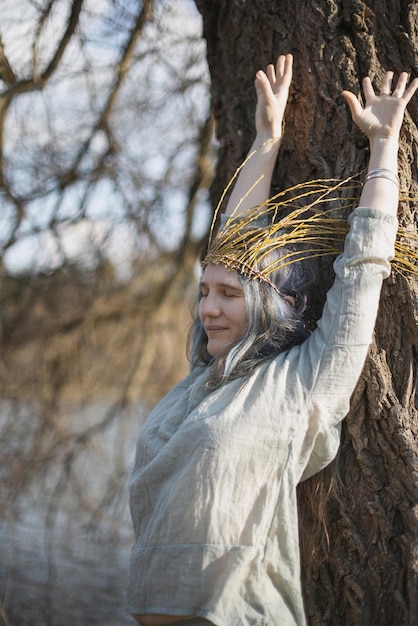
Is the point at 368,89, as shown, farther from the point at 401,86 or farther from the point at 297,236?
the point at 297,236

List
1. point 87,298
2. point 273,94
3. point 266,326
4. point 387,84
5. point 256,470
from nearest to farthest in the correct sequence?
point 256,470 → point 266,326 → point 387,84 → point 273,94 → point 87,298

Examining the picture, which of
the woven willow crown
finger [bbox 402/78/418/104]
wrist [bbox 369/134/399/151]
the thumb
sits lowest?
the woven willow crown

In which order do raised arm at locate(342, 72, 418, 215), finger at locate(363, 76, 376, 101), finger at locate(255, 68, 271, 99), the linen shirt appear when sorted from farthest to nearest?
1. finger at locate(255, 68, 271, 99)
2. finger at locate(363, 76, 376, 101)
3. raised arm at locate(342, 72, 418, 215)
4. the linen shirt

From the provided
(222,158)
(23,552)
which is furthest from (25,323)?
(222,158)

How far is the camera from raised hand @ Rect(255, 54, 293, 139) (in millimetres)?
2135

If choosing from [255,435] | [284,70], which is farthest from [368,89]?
[255,435]

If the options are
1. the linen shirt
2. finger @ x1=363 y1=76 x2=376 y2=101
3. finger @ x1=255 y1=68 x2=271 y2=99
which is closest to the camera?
the linen shirt

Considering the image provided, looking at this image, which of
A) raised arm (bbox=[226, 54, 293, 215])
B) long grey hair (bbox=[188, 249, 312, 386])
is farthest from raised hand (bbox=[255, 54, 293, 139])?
long grey hair (bbox=[188, 249, 312, 386])

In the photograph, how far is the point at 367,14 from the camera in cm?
210

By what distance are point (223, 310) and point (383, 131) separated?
658 millimetres

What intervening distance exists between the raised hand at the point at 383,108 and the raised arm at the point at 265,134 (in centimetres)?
24

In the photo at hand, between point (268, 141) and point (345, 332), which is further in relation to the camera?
point (268, 141)

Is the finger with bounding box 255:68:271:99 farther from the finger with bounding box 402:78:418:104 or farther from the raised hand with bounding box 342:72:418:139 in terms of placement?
the finger with bounding box 402:78:418:104

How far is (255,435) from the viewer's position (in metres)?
1.72
